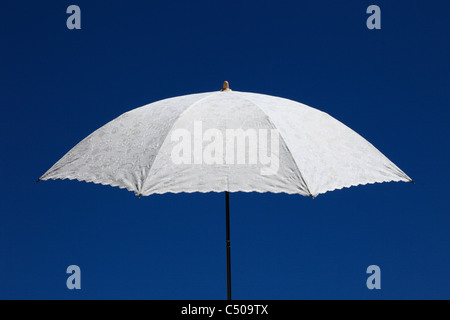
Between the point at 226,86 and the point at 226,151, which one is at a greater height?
the point at 226,86

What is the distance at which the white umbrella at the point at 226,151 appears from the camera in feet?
12.1

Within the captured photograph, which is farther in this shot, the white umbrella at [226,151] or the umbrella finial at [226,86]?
the umbrella finial at [226,86]

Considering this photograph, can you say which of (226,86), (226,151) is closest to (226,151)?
A: (226,151)

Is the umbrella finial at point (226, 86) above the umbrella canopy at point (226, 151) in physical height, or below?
above

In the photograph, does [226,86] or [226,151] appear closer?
[226,151]

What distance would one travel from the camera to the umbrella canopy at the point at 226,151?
12.1ft

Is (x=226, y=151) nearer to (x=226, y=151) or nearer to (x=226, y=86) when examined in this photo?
(x=226, y=151)

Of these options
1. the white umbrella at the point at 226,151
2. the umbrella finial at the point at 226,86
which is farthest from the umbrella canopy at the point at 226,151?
the umbrella finial at the point at 226,86

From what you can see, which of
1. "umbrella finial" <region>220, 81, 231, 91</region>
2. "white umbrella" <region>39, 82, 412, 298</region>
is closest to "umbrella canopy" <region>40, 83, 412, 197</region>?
"white umbrella" <region>39, 82, 412, 298</region>

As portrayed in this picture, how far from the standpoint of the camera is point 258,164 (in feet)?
12.2

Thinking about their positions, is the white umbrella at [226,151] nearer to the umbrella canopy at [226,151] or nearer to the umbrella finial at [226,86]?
the umbrella canopy at [226,151]

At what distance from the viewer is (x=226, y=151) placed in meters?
3.79
